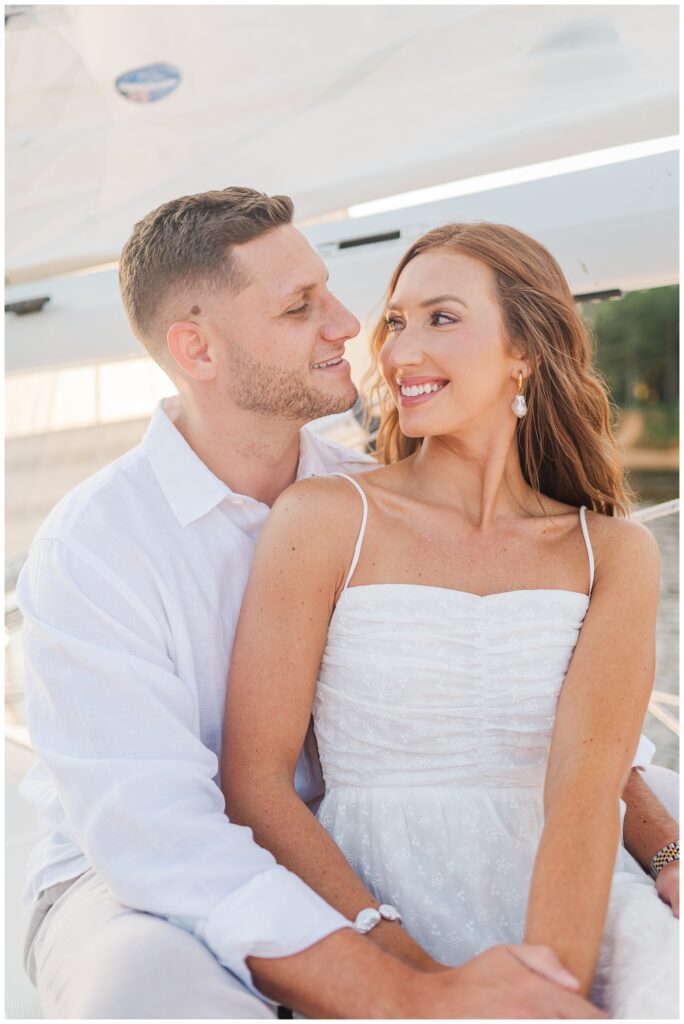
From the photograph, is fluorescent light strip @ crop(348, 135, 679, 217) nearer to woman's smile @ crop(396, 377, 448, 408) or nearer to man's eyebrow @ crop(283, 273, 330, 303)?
man's eyebrow @ crop(283, 273, 330, 303)

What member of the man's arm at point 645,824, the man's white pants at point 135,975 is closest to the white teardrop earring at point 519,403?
the man's arm at point 645,824

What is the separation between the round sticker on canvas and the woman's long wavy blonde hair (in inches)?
36.3

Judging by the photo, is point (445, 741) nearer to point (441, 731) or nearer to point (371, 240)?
point (441, 731)

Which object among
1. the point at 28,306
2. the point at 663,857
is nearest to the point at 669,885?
the point at 663,857

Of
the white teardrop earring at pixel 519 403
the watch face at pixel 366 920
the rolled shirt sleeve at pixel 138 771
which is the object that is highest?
the white teardrop earring at pixel 519 403

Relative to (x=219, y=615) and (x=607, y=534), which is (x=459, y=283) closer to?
(x=607, y=534)

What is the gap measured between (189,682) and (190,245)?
2.58ft

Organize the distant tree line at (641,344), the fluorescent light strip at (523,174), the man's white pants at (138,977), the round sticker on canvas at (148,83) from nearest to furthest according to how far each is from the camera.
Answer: the man's white pants at (138,977) → the fluorescent light strip at (523,174) → the round sticker on canvas at (148,83) → the distant tree line at (641,344)

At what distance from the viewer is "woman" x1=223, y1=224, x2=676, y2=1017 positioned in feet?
4.99

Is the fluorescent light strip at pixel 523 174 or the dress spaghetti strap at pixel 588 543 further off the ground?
the fluorescent light strip at pixel 523 174

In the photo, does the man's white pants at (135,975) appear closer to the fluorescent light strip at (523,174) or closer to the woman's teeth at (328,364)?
the woman's teeth at (328,364)

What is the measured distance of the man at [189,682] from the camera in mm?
1334

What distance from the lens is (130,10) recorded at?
2.46 meters

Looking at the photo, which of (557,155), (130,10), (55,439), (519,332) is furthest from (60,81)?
(519,332)
